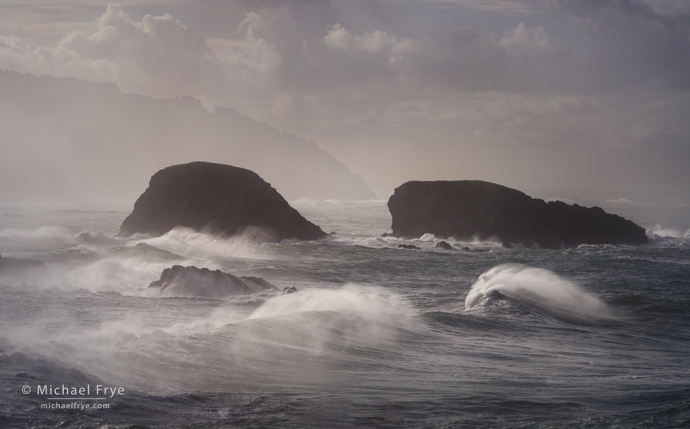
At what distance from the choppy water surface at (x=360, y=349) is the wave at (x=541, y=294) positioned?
5.0 inches

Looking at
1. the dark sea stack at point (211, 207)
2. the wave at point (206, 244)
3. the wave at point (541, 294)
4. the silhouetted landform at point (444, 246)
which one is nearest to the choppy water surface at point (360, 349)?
the wave at point (541, 294)

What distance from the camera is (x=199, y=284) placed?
2316 centimetres

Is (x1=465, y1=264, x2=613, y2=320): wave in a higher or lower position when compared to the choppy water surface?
higher

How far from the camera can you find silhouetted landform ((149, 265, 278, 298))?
2280 centimetres

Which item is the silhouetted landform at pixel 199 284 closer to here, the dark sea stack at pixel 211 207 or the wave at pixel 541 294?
the wave at pixel 541 294

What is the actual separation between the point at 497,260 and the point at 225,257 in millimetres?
17203

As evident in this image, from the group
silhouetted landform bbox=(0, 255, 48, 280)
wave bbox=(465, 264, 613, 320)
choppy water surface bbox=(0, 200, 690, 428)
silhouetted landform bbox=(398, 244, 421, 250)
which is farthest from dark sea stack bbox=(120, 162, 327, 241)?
wave bbox=(465, 264, 613, 320)

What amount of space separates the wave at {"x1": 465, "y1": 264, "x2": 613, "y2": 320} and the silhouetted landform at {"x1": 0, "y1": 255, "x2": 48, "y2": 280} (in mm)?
17148

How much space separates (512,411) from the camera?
31.8 ft

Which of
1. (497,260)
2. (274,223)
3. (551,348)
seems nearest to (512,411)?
(551,348)

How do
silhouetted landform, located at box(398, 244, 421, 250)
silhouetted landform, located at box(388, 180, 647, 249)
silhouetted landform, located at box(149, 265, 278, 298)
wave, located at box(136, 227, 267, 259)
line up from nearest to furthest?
silhouetted landform, located at box(149, 265, 278, 298), wave, located at box(136, 227, 267, 259), silhouetted landform, located at box(398, 244, 421, 250), silhouetted landform, located at box(388, 180, 647, 249)

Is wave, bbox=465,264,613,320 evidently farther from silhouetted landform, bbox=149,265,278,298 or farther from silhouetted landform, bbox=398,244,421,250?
silhouetted landform, bbox=398,244,421,250

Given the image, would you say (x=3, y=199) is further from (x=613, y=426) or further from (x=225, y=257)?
(x=613, y=426)

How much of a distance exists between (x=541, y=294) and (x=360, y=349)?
1252cm
